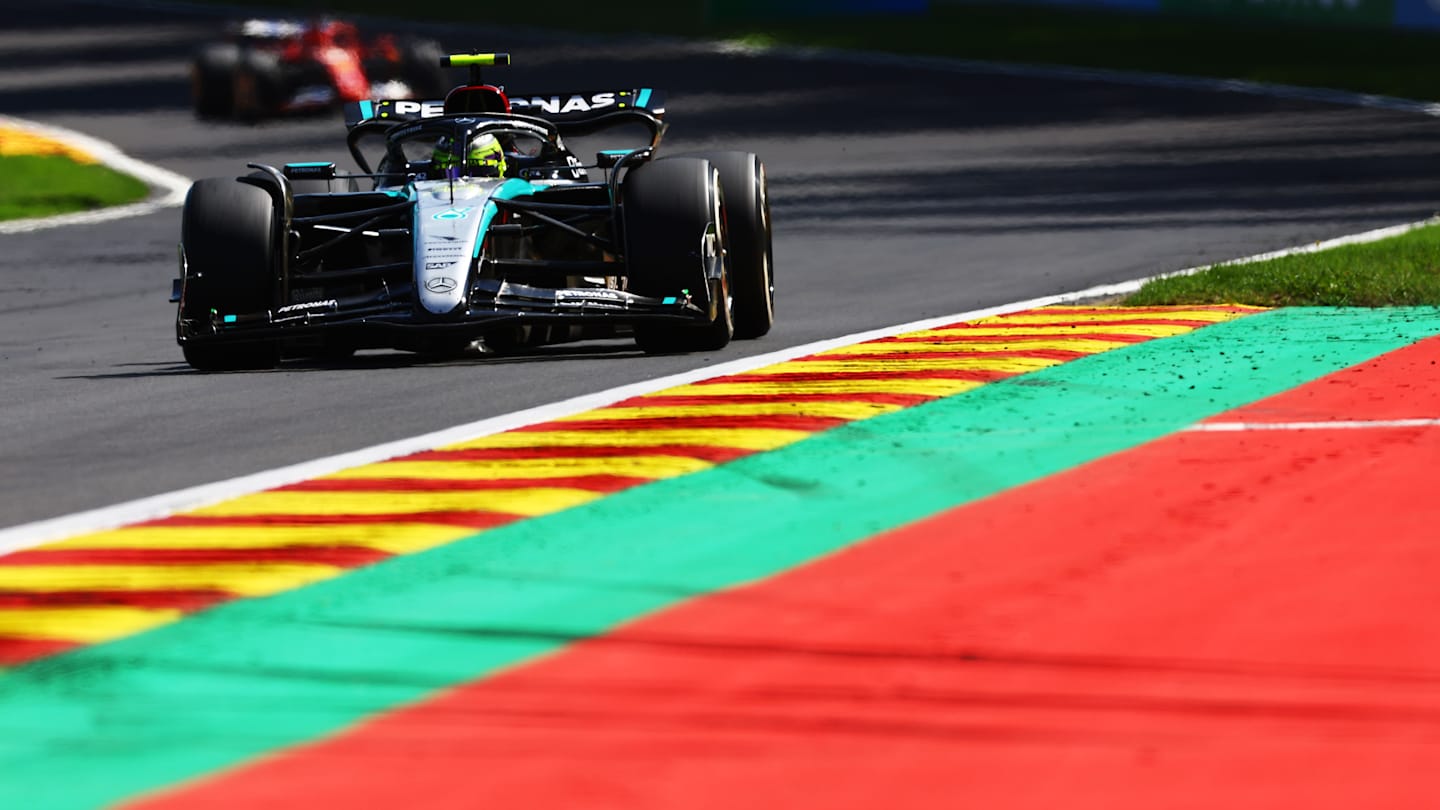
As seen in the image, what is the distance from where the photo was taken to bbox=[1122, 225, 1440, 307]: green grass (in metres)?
13.1

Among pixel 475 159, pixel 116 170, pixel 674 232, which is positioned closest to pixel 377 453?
pixel 674 232

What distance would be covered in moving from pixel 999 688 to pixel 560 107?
8.57 meters

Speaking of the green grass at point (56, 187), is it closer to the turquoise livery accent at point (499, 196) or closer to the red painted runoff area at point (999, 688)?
the turquoise livery accent at point (499, 196)

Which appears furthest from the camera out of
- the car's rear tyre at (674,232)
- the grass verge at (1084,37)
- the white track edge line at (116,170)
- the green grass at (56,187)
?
the grass verge at (1084,37)

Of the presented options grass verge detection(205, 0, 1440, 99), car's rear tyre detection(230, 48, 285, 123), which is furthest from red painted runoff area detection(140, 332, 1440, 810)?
grass verge detection(205, 0, 1440, 99)

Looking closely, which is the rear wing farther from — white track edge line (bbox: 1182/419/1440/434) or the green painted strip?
white track edge line (bbox: 1182/419/1440/434)

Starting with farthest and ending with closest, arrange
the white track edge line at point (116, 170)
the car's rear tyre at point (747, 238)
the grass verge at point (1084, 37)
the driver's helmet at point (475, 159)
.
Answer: the grass verge at point (1084, 37)
the white track edge line at point (116, 170)
the driver's helmet at point (475, 159)
the car's rear tyre at point (747, 238)

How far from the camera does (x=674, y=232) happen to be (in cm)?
1129

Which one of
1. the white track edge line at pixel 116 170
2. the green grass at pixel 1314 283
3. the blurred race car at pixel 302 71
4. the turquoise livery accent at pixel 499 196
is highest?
the turquoise livery accent at pixel 499 196

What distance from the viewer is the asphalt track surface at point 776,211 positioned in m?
9.54

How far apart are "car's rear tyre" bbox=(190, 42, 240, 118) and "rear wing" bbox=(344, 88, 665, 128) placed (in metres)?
18.5

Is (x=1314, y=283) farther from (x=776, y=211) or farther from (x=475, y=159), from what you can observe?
Answer: (x=776, y=211)

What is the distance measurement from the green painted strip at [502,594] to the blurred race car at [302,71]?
22125mm

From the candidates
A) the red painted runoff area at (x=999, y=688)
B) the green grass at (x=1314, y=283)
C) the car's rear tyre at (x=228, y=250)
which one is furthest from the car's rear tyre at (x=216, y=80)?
the red painted runoff area at (x=999, y=688)
